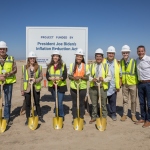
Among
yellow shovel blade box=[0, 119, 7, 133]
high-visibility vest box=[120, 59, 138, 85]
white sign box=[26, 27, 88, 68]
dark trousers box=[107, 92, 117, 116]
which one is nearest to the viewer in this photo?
yellow shovel blade box=[0, 119, 7, 133]

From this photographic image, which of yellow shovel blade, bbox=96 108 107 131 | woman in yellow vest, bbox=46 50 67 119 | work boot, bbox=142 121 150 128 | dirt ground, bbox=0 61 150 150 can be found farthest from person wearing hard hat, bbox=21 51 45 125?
work boot, bbox=142 121 150 128

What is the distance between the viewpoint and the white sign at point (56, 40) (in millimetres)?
6641

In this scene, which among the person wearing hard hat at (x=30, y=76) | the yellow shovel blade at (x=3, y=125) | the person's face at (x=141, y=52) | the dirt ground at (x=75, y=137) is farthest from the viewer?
the person wearing hard hat at (x=30, y=76)

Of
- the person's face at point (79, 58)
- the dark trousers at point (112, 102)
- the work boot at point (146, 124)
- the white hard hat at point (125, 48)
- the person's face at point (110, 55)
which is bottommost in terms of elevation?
the work boot at point (146, 124)

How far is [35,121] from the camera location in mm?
4551

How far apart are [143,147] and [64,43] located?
496cm

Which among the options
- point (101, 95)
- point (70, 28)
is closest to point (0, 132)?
point (101, 95)

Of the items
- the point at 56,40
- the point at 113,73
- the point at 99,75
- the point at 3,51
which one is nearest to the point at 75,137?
the point at 99,75

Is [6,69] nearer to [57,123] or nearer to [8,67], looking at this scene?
[8,67]

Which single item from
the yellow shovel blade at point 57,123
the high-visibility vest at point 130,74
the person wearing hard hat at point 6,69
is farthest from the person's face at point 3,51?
the high-visibility vest at point 130,74

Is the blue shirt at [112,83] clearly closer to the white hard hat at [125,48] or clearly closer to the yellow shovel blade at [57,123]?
the white hard hat at [125,48]

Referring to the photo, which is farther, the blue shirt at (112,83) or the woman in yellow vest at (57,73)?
the blue shirt at (112,83)

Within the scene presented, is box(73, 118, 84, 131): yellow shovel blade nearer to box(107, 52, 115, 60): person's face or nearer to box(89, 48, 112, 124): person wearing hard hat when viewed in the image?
box(89, 48, 112, 124): person wearing hard hat

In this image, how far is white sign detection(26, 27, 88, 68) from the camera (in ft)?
21.8
